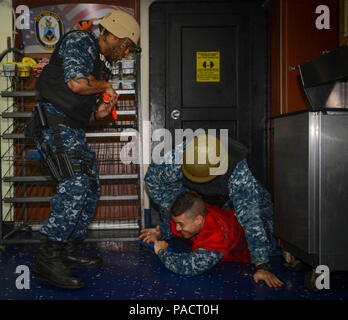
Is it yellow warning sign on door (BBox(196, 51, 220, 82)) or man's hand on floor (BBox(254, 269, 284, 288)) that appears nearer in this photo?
man's hand on floor (BBox(254, 269, 284, 288))

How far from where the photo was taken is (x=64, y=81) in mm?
1862

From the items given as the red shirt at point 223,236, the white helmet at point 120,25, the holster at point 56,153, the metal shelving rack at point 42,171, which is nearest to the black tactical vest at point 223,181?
the red shirt at point 223,236

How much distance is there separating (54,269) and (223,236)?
0.92 m

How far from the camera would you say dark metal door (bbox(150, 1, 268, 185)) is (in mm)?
3234

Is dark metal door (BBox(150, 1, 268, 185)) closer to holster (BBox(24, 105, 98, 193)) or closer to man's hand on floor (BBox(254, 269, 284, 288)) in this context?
holster (BBox(24, 105, 98, 193))

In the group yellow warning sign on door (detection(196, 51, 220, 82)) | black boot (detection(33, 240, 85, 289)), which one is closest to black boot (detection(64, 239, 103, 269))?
black boot (detection(33, 240, 85, 289))

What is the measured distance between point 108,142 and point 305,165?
1944 millimetres

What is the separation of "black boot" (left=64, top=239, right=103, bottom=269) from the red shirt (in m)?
0.52

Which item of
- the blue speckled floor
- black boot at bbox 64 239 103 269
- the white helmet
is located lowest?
the blue speckled floor

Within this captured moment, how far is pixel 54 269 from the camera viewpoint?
1.76 meters

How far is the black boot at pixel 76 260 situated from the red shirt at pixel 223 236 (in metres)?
0.52

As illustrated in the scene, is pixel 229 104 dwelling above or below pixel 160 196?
above
